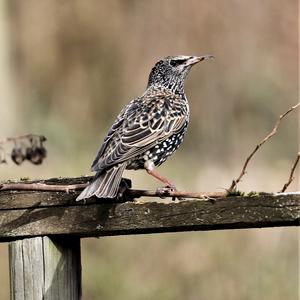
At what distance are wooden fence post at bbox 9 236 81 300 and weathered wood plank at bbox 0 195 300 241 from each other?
0.15ft

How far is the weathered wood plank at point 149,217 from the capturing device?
3.17 metres

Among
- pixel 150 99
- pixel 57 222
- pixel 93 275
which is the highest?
pixel 150 99

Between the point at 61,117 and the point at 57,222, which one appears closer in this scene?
the point at 57,222

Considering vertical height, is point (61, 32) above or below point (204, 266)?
above

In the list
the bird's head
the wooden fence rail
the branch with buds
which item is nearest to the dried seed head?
the branch with buds

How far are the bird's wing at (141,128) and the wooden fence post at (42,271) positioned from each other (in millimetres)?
614

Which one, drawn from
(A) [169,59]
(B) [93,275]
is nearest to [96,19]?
(B) [93,275]

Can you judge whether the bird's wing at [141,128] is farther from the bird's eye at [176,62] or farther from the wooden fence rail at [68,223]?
the wooden fence rail at [68,223]

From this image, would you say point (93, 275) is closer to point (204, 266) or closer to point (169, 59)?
point (204, 266)

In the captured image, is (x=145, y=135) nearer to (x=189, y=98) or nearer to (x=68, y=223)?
(x=68, y=223)

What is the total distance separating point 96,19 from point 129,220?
36.9ft

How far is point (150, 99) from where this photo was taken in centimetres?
490

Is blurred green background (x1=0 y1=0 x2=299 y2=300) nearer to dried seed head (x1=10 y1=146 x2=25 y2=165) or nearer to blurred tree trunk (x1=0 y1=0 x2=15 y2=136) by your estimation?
blurred tree trunk (x1=0 y1=0 x2=15 y2=136)

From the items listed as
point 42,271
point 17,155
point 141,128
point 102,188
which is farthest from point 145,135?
point 42,271
